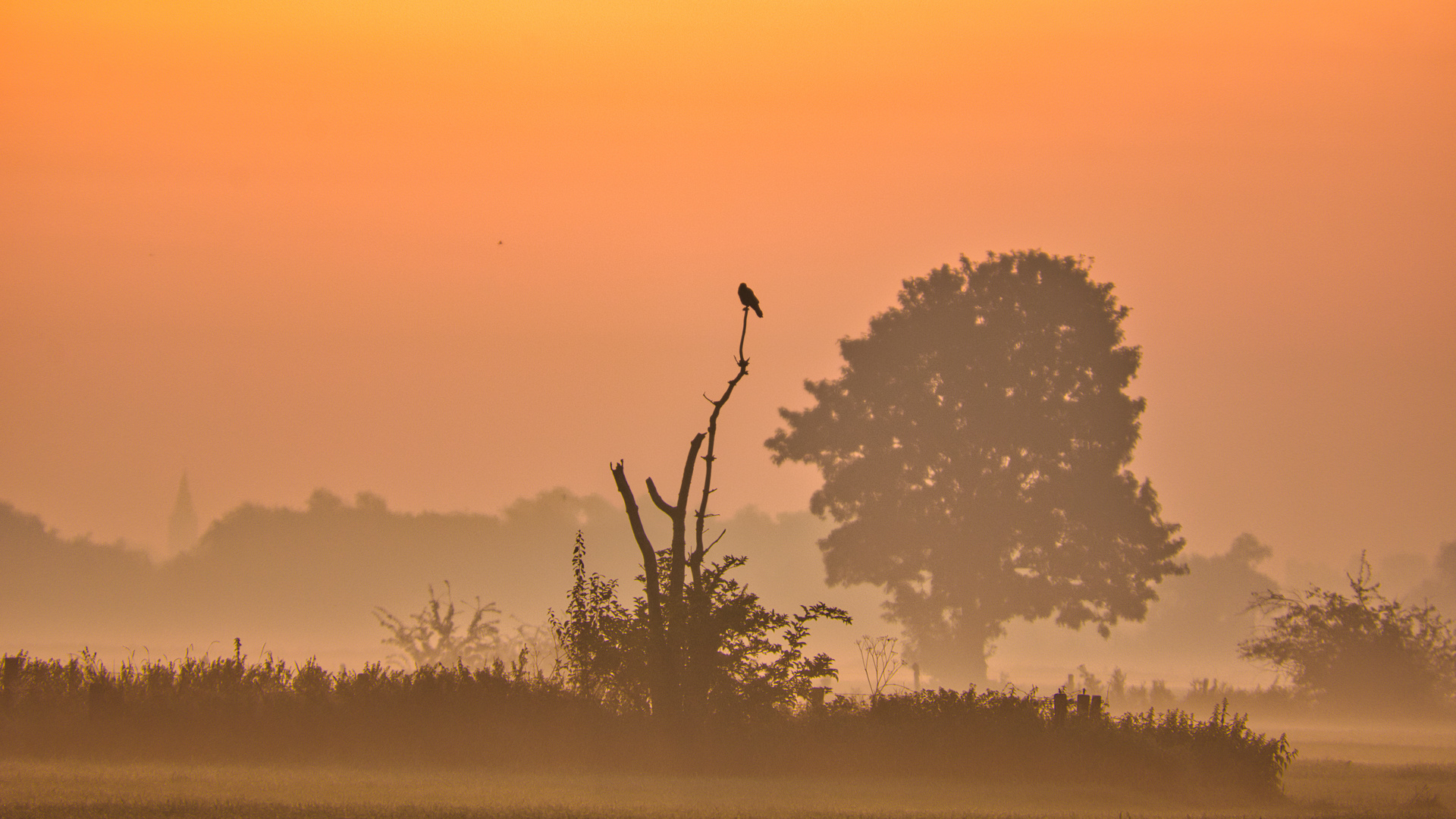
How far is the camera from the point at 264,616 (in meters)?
126

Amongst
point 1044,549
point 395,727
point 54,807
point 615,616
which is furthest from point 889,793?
point 1044,549

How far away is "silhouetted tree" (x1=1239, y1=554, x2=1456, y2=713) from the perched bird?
2779cm

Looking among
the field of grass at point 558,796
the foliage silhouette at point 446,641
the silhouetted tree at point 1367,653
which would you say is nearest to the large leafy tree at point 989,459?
the silhouetted tree at point 1367,653

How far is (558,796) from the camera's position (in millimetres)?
17344

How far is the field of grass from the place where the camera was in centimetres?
1533

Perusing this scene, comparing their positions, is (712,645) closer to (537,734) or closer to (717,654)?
(717,654)

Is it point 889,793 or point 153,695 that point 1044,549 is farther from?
point 153,695

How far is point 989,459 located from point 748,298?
28281 millimetres

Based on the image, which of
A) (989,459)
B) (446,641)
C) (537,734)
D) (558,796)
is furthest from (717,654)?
(989,459)

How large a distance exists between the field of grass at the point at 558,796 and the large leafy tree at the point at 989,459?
26.5 metres

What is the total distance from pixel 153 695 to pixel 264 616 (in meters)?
112

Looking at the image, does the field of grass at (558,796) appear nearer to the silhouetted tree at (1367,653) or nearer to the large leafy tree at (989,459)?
the silhouetted tree at (1367,653)

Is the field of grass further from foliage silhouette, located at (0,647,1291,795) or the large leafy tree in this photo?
the large leafy tree

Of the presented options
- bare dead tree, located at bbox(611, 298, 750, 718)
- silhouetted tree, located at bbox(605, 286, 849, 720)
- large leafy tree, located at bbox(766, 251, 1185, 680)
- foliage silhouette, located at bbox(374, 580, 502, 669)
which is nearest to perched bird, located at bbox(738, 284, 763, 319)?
bare dead tree, located at bbox(611, 298, 750, 718)
